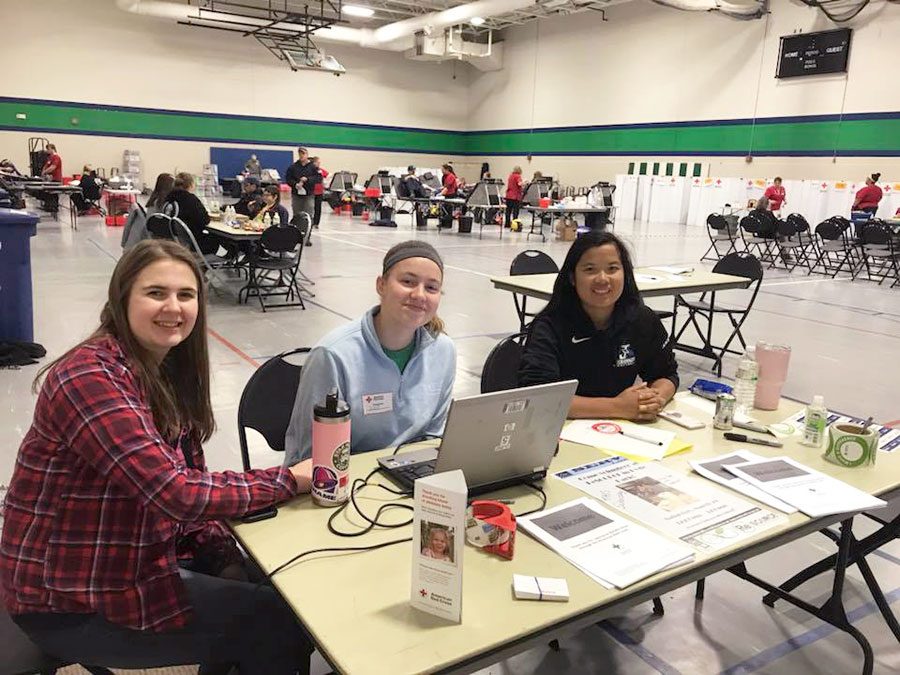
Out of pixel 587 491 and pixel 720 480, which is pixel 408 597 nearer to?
pixel 587 491

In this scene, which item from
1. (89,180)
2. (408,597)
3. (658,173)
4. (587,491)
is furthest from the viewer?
(658,173)

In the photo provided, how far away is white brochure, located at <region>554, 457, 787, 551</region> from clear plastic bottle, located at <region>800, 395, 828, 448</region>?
0.54m

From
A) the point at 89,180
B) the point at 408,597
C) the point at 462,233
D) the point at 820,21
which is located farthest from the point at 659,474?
the point at 820,21

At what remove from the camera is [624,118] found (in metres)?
21.0

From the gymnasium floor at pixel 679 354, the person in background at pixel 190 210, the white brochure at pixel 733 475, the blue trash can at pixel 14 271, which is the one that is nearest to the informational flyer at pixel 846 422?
the white brochure at pixel 733 475

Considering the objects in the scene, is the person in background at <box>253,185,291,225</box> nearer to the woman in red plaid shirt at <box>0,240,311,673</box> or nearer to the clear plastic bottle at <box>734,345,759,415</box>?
the clear plastic bottle at <box>734,345,759,415</box>

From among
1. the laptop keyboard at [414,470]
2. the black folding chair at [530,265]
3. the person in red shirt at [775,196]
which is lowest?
the laptop keyboard at [414,470]

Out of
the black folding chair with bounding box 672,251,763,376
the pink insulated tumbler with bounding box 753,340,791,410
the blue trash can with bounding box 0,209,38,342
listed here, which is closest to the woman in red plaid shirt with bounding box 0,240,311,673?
the pink insulated tumbler with bounding box 753,340,791,410

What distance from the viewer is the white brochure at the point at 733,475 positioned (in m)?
1.72

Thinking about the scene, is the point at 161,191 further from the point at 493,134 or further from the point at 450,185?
the point at 493,134

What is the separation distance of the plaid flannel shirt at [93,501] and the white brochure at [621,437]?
1.12 metres

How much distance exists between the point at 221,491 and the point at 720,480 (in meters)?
1.24

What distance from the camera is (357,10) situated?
21.4 metres

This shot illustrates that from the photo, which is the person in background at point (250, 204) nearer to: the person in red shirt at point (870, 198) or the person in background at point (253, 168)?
the person in red shirt at point (870, 198)
